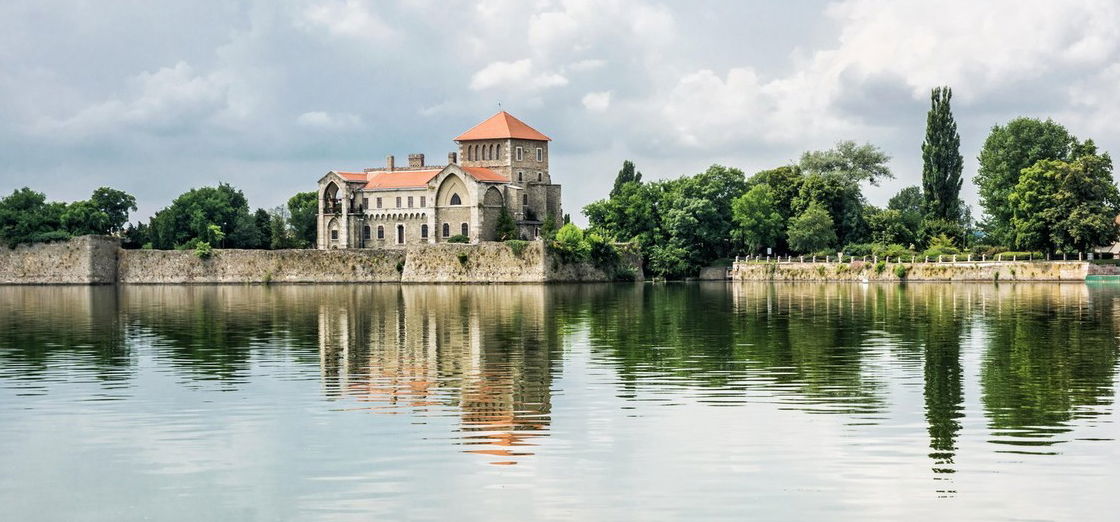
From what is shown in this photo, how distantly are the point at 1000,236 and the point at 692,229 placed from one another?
665 inches

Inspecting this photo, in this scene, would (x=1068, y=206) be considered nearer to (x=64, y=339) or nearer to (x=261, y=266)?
(x=261, y=266)

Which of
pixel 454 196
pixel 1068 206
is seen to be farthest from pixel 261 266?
pixel 1068 206

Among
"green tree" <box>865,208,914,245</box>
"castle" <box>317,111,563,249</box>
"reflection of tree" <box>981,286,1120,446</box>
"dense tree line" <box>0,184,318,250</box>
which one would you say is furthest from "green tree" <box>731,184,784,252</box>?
"reflection of tree" <box>981,286,1120,446</box>

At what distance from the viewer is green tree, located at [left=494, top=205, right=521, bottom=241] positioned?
77.8 meters

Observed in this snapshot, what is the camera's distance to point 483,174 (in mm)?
79438

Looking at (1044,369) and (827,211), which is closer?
(1044,369)

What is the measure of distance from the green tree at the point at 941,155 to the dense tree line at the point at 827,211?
6 centimetres

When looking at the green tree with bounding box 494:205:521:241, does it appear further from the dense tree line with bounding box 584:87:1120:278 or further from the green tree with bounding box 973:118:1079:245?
the green tree with bounding box 973:118:1079:245

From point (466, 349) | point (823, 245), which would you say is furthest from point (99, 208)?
point (466, 349)

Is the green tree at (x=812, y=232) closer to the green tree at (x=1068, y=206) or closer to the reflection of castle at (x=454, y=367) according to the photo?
the green tree at (x=1068, y=206)

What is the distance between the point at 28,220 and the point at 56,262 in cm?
317

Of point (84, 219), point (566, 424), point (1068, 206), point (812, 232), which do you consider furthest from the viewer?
point (84, 219)

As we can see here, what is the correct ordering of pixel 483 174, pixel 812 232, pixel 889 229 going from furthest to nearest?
pixel 483 174, pixel 889 229, pixel 812 232

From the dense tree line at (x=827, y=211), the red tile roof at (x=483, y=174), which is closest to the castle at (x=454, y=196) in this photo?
the red tile roof at (x=483, y=174)
